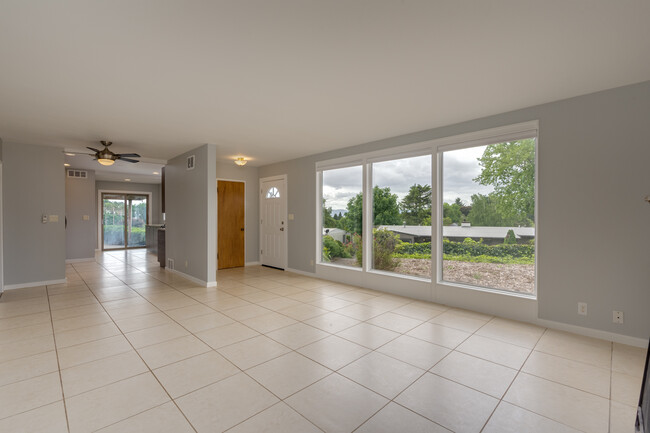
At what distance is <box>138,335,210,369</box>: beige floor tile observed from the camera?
258 cm

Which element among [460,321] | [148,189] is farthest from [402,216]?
[148,189]

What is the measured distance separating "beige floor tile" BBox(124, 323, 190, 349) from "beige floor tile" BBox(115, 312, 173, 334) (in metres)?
0.10

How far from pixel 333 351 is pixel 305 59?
2.53 m

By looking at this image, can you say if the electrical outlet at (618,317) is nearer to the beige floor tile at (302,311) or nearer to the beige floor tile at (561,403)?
the beige floor tile at (561,403)

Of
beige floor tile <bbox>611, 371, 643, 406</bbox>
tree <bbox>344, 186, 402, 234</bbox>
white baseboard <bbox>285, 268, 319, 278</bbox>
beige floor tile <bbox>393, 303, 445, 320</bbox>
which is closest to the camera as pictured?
beige floor tile <bbox>611, 371, 643, 406</bbox>

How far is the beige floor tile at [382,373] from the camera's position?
2.19 metres

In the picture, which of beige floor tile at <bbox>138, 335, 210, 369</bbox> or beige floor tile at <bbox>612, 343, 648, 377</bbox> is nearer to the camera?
beige floor tile at <bbox>612, 343, 648, 377</bbox>

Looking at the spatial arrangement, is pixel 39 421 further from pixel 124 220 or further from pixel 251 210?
pixel 124 220

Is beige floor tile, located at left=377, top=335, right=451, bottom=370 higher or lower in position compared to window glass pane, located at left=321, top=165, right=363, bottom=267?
lower

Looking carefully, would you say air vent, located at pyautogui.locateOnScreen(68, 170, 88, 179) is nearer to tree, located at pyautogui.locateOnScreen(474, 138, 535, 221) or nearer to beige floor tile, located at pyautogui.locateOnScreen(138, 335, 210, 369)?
beige floor tile, located at pyautogui.locateOnScreen(138, 335, 210, 369)

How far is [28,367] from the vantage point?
246 centimetres

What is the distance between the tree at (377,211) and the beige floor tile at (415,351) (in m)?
2.20

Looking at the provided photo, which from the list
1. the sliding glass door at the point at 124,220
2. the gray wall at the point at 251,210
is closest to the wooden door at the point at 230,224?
the gray wall at the point at 251,210

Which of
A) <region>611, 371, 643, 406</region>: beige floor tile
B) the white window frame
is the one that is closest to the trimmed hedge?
the white window frame
